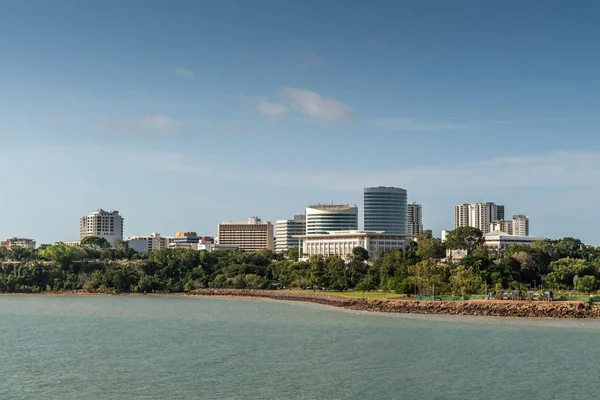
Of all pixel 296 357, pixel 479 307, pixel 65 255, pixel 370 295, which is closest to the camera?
pixel 296 357

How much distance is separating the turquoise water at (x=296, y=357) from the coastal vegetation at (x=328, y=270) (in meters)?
22.4

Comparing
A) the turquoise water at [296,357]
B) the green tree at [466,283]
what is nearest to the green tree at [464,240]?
the green tree at [466,283]

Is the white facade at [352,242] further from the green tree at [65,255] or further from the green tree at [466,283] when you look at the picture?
the green tree at [466,283]

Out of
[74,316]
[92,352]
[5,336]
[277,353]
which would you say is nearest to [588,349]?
[277,353]

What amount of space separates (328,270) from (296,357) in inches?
2715

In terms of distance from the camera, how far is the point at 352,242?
174750mm

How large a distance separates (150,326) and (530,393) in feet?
130

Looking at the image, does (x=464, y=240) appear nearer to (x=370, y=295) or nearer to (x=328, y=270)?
(x=328, y=270)

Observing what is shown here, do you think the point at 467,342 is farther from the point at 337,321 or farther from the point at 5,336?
the point at 5,336

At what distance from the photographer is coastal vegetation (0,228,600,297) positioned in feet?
309

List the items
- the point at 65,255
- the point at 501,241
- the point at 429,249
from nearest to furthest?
the point at 429,249, the point at 65,255, the point at 501,241

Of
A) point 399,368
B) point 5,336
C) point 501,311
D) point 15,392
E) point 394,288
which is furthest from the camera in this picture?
point 394,288

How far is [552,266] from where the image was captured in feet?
330

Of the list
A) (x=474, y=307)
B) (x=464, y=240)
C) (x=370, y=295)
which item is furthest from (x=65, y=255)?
(x=474, y=307)
